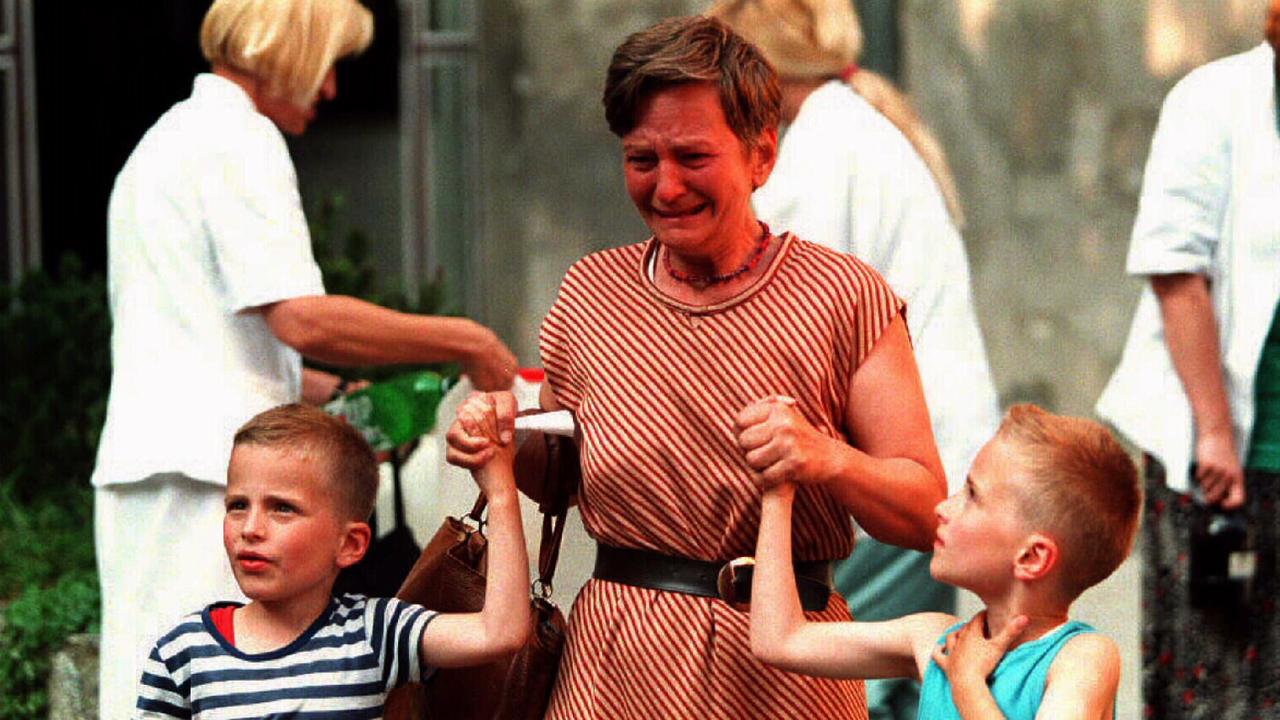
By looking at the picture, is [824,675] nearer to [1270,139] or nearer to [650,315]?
[650,315]

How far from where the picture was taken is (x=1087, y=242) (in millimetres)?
8367

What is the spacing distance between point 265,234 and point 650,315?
4.29ft

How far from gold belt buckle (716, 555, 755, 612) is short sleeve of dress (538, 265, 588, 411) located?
352 millimetres

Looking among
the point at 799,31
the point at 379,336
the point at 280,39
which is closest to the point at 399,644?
the point at 379,336

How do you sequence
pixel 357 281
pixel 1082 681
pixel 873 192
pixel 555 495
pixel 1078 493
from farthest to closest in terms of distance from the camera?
pixel 357 281, pixel 873 192, pixel 555 495, pixel 1078 493, pixel 1082 681

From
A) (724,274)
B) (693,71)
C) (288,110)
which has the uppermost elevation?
(693,71)

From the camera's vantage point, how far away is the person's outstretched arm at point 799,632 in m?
2.80

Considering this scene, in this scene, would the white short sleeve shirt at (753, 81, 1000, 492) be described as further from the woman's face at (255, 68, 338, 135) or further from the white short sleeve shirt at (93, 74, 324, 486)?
the white short sleeve shirt at (93, 74, 324, 486)

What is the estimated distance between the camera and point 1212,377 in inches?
178

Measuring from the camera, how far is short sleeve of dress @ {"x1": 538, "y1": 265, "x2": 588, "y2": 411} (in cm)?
308

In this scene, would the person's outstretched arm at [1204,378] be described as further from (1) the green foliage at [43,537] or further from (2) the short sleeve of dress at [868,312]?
(1) the green foliage at [43,537]

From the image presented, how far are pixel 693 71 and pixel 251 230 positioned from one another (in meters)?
1.46

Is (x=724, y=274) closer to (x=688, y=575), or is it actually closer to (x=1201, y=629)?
(x=688, y=575)

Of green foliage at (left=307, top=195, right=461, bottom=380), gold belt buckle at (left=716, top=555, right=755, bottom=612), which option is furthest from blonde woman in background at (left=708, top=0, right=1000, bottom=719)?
gold belt buckle at (left=716, top=555, right=755, bottom=612)
